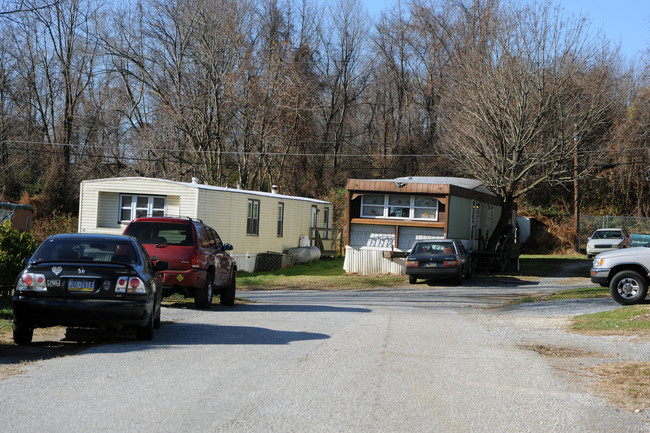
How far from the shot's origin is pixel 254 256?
33.0 meters

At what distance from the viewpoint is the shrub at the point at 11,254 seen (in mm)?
14297

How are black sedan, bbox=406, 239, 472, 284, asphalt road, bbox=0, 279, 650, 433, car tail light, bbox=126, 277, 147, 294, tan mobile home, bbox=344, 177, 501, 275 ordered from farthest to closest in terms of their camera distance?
1. tan mobile home, bbox=344, 177, 501, 275
2. black sedan, bbox=406, 239, 472, 284
3. car tail light, bbox=126, 277, 147, 294
4. asphalt road, bbox=0, 279, 650, 433

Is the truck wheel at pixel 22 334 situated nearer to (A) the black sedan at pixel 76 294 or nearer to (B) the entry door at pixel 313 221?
(A) the black sedan at pixel 76 294

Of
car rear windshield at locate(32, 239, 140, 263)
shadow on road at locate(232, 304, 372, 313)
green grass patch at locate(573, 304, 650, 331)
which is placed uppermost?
car rear windshield at locate(32, 239, 140, 263)

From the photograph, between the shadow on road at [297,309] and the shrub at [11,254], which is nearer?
the shrub at [11,254]

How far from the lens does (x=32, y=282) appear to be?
1001cm

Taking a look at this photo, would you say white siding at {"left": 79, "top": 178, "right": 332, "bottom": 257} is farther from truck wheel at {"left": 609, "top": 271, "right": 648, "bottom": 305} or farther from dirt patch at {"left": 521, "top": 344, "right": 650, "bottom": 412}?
dirt patch at {"left": 521, "top": 344, "right": 650, "bottom": 412}

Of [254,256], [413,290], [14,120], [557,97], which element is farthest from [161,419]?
[14,120]

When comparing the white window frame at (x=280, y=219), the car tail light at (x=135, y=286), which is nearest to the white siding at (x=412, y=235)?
the white window frame at (x=280, y=219)

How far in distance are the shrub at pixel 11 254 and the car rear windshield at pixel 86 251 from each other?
13.7ft

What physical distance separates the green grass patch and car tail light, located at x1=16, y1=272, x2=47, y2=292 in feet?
30.8

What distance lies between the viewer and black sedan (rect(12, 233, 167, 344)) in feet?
32.4

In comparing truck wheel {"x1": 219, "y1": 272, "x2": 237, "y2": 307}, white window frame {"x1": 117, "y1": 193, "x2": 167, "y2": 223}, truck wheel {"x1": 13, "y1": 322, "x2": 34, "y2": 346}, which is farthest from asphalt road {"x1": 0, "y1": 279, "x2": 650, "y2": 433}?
white window frame {"x1": 117, "y1": 193, "x2": 167, "y2": 223}

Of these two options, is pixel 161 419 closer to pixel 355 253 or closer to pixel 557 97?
pixel 355 253
